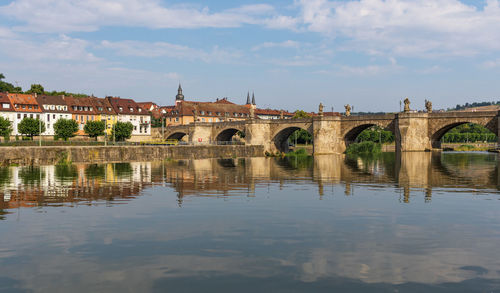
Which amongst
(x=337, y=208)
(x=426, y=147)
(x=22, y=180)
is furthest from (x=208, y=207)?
(x=426, y=147)

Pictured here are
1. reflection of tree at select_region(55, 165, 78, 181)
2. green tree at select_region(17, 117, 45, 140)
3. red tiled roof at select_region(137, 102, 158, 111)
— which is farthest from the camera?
red tiled roof at select_region(137, 102, 158, 111)

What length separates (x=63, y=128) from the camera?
307 feet

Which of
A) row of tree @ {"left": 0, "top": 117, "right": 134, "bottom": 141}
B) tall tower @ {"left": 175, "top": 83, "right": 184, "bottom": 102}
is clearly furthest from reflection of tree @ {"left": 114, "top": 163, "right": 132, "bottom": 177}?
tall tower @ {"left": 175, "top": 83, "right": 184, "bottom": 102}

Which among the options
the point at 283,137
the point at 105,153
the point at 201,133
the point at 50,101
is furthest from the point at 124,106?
the point at 105,153

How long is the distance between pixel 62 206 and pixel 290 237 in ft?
38.4

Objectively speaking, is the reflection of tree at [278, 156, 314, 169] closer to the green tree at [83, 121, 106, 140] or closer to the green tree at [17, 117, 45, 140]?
the green tree at [83, 121, 106, 140]

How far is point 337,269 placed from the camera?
11547mm

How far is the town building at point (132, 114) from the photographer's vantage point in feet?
398

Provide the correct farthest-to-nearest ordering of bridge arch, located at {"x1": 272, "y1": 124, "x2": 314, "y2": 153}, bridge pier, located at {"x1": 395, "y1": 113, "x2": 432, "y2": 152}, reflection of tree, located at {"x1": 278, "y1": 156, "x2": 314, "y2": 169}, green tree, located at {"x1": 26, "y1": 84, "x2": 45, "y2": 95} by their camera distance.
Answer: green tree, located at {"x1": 26, "y1": 84, "x2": 45, "y2": 95} < bridge arch, located at {"x1": 272, "y1": 124, "x2": 314, "y2": 153} < bridge pier, located at {"x1": 395, "y1": 113, "x2": 432, "y2": 152} < reflection of tree, located at {"x1": 278, "y1": 156, "x2": 314, "y2": 169}

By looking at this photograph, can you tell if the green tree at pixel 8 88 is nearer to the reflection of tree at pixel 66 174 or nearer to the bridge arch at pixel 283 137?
the bridge arch at pixel 283 137

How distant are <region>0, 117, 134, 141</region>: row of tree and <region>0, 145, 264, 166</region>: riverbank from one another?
1050 inches

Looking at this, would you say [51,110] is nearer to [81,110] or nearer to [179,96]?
[81,110]

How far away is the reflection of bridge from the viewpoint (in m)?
70.3

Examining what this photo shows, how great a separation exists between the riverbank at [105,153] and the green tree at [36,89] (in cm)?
6657
